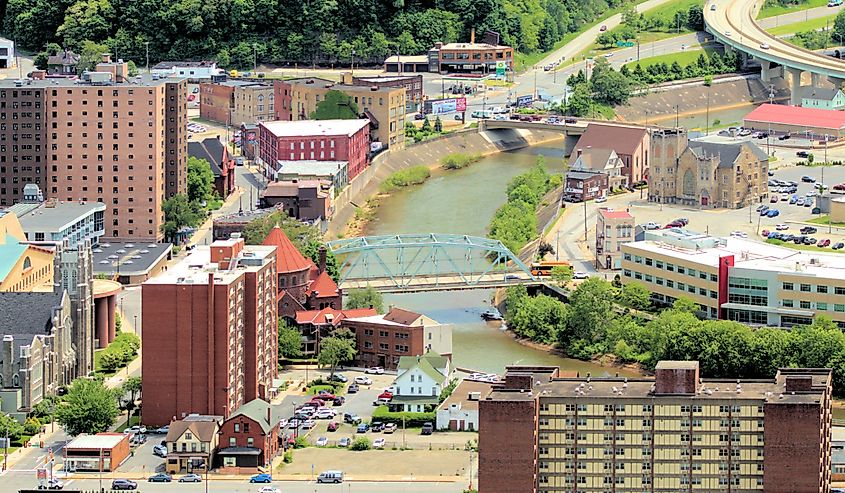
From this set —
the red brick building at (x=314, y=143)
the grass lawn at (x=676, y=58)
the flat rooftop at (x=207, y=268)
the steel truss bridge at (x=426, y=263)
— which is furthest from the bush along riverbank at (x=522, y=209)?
the grass lawn at (x=676, y=58)

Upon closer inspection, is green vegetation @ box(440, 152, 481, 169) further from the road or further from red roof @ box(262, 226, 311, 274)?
red roof @ box(262, 226, 311, 274)

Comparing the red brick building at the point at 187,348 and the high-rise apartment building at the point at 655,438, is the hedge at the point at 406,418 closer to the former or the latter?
the red brick building at the point at 187,348

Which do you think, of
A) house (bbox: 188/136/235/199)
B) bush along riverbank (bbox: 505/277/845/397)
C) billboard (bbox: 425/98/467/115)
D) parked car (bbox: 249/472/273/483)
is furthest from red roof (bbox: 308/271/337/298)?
billboard (bbox: 425/98/467/115)

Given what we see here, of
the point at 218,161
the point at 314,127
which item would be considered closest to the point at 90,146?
the point at 218,161

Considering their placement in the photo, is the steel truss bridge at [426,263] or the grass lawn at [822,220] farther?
the grass lawn at [822,220]

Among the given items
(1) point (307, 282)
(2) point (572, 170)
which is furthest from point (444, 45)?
(1) point (307, 282)

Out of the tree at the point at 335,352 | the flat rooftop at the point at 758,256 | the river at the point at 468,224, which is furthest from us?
the flat rooftop at the point at 758,256
